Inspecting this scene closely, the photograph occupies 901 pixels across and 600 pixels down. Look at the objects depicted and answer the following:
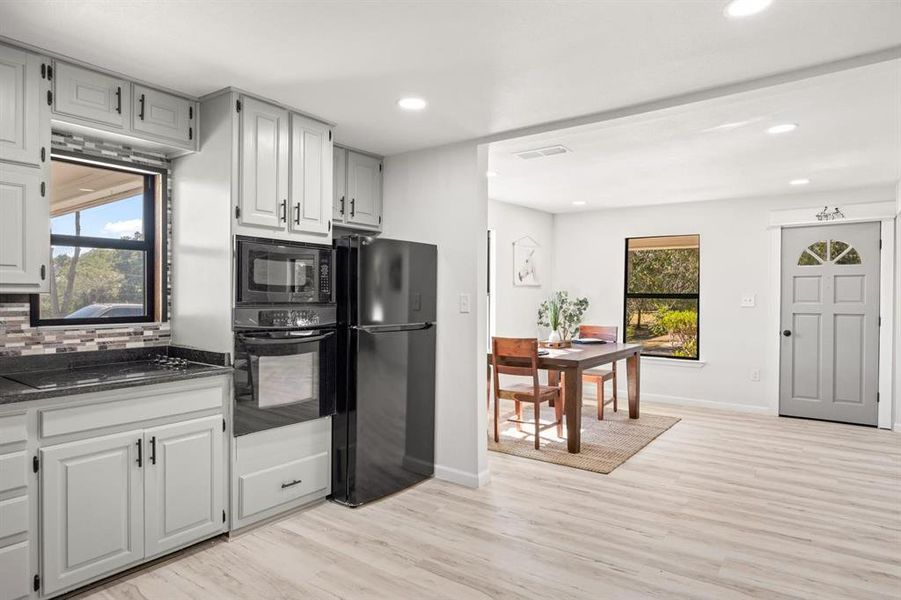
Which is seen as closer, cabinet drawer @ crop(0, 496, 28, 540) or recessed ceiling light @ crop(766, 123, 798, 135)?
cabinet drawer @ crop(0, 496, 28, 540)

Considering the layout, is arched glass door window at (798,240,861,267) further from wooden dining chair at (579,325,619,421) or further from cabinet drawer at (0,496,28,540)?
cabinet drawer at (0,496,28,540)

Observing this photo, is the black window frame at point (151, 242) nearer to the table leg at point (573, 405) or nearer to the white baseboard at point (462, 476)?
the white baseboard at point (462, 476)

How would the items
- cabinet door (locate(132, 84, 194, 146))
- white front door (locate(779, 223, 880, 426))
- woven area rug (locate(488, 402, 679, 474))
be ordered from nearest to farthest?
1. cabinet door (locate(132, 84, 194, 146))
2. woven area rug (locate(488, 402, 679, 474))
3. white front door (locate(779, 223, 880, 426))

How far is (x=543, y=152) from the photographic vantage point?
4.05 m

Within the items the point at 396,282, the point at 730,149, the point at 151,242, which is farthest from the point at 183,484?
the point at 730,149

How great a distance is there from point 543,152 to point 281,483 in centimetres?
285

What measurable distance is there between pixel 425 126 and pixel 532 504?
2.45 meters

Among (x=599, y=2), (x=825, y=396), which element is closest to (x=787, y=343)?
(x=825, y=396)

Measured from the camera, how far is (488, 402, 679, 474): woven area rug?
4.26 metres

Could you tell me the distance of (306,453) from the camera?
3.25 meters

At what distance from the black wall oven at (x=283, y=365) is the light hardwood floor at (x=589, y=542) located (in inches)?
24.5

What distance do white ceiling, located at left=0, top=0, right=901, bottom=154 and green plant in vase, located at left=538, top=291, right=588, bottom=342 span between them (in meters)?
2.82

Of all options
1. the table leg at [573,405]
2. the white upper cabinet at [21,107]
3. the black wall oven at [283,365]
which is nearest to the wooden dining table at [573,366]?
the table leg at [573,405]

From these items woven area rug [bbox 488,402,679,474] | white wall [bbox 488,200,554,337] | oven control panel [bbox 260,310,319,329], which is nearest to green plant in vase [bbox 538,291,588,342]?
white wall [bbox 488,200,554,337]
